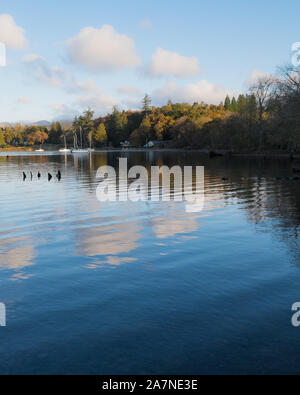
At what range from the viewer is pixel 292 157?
77875 mm

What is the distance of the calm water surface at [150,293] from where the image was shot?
6.79 m

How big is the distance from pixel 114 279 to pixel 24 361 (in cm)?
443

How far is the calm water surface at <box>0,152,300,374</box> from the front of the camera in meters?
6.79

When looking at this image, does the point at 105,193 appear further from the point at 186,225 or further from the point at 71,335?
the point at 71,335

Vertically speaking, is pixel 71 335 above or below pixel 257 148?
below

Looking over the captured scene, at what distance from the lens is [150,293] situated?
982 centimetres

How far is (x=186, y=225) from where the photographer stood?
18.0 metres
